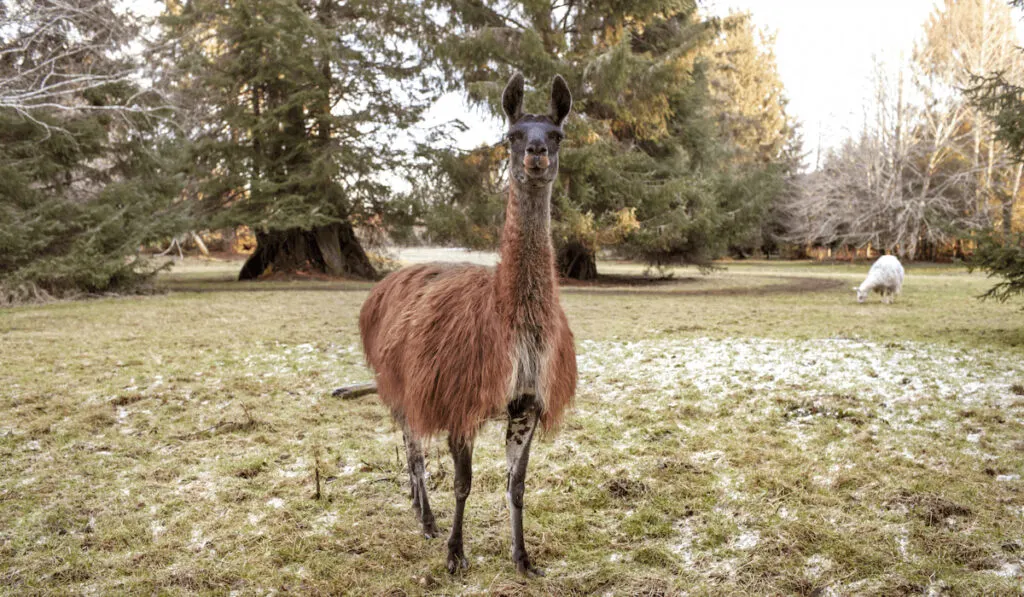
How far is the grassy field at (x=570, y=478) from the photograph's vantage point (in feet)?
9.35

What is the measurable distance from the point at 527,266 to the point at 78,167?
49.4ft

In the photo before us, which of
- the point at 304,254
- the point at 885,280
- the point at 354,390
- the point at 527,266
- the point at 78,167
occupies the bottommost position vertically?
the point at 354,390

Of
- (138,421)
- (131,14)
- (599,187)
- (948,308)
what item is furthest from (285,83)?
(948,308)

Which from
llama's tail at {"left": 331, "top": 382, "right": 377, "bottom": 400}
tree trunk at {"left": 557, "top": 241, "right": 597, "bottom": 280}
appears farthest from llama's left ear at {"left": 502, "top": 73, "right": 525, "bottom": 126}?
tree trunk at {"left": 557, "top": 241, "right": 597, "bottom": 280}

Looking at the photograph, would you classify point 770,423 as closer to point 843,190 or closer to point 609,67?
point 609,67

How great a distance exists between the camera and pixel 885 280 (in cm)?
1288

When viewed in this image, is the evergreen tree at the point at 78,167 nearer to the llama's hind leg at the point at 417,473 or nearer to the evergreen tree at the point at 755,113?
the llama's hind leg at the point at 417,473

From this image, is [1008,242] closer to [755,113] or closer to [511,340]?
[511,340]

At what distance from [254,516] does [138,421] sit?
224 cm

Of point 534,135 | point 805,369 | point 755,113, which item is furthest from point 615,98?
point 755,113

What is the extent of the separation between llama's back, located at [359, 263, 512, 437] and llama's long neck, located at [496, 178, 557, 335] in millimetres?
98

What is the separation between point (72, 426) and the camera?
4.75m

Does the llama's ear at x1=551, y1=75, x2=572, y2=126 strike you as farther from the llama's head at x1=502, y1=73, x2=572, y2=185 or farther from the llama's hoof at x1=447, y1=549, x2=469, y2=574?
the llama's hoof at x1=447, y1=549, x2=469, y2=574


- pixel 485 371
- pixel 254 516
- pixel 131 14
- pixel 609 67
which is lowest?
pixel 254 516
